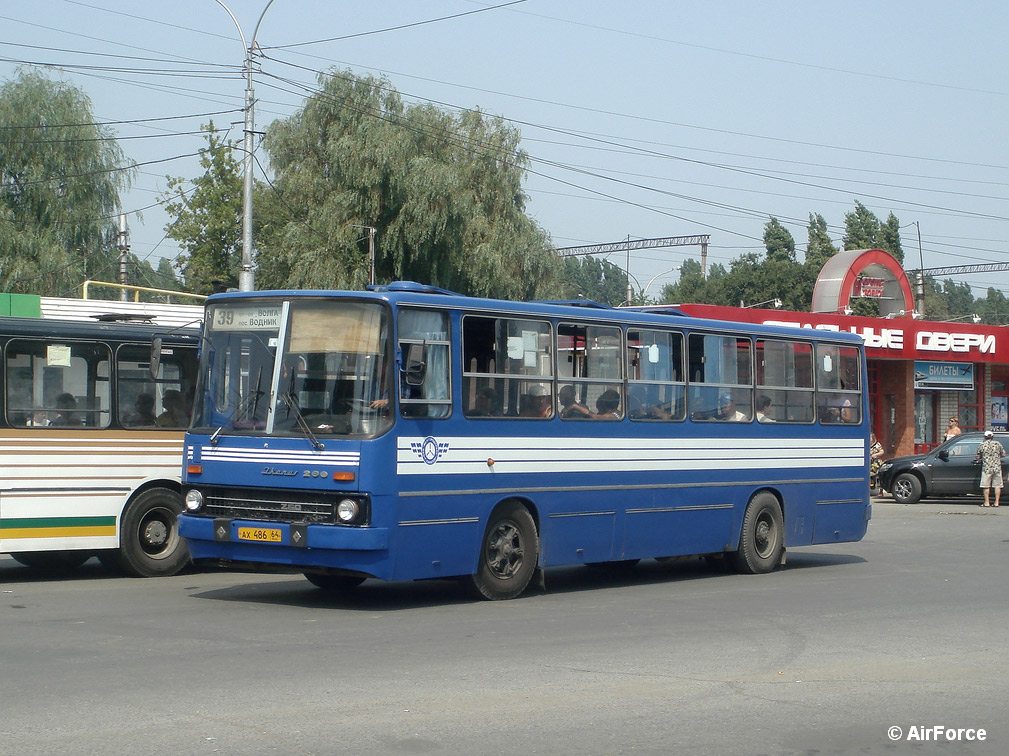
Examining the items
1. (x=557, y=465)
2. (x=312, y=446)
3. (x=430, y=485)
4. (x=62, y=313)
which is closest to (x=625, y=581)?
(x=557, y=465)

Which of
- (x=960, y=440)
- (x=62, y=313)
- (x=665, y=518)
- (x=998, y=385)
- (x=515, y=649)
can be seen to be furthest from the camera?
(x=998, y=385)

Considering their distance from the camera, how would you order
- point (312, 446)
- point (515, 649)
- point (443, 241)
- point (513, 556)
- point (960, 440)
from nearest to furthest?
point (515, 649), point (312, 446), point (513, 556), point (960, 440), point (443, 241)

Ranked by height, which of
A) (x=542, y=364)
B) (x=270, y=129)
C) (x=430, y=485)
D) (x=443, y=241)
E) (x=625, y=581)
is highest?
(x=270, y=129)

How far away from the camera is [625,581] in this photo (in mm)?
14641

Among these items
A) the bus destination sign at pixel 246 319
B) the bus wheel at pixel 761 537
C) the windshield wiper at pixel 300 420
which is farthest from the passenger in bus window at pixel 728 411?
the bus destination sign at pixel 246 319

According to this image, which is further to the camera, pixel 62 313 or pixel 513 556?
pixel 62 313

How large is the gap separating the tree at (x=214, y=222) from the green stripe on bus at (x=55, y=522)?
27.4 meters

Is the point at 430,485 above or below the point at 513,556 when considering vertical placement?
above

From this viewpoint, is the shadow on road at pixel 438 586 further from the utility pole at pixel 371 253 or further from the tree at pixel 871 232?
the tree at pixel 871 232

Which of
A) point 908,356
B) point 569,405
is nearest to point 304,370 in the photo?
point 569,405

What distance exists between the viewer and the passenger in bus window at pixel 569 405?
1284cm

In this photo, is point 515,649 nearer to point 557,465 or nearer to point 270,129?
point 557,465

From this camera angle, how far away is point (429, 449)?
448 inches

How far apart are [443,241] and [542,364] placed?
88.0ft
